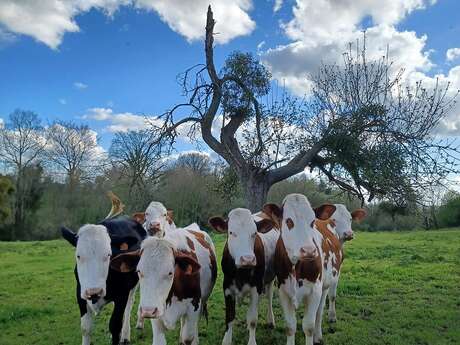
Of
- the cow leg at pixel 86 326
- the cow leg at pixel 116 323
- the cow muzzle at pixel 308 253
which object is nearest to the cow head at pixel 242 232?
the cow muzzle at pixel 308 253

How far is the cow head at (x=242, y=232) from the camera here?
224 inches

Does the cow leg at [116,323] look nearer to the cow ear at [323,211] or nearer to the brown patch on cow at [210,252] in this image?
the brown patch on cow at [210,252]

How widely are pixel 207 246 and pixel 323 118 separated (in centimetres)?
408

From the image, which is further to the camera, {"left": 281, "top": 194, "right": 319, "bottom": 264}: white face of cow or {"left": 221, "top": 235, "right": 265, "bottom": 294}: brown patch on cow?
{"left": 221, "top": 235, "right": 265, "bottom": 294}: brown patch on cow

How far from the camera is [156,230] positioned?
7156 mm

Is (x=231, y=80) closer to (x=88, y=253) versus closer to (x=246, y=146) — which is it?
(x=246, y=146)

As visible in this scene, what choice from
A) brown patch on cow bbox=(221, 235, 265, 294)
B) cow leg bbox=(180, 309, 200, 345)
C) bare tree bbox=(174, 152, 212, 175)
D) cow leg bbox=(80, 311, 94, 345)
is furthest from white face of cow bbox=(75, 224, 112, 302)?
bare tree bbox=(174, 152, 212, 175)

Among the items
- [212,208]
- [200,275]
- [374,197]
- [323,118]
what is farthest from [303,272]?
[212,208]

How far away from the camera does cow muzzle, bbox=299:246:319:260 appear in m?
5.41

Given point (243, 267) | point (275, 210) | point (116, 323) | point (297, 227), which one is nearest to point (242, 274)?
point (243, 267)

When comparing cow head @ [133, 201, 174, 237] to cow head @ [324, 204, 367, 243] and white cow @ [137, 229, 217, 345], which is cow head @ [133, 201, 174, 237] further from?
cow head @ [324, 204, 367, 243]

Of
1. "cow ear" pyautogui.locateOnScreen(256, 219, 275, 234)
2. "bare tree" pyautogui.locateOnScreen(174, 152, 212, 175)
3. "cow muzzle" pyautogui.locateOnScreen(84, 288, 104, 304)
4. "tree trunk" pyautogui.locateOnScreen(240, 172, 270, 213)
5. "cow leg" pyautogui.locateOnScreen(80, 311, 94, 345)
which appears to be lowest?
"cow leg" pyautogui.locateOnScreen(80, 311, 94, 345)

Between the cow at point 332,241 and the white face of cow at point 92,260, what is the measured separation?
122 inches

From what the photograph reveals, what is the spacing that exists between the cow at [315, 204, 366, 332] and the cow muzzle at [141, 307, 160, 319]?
3.17 metres
